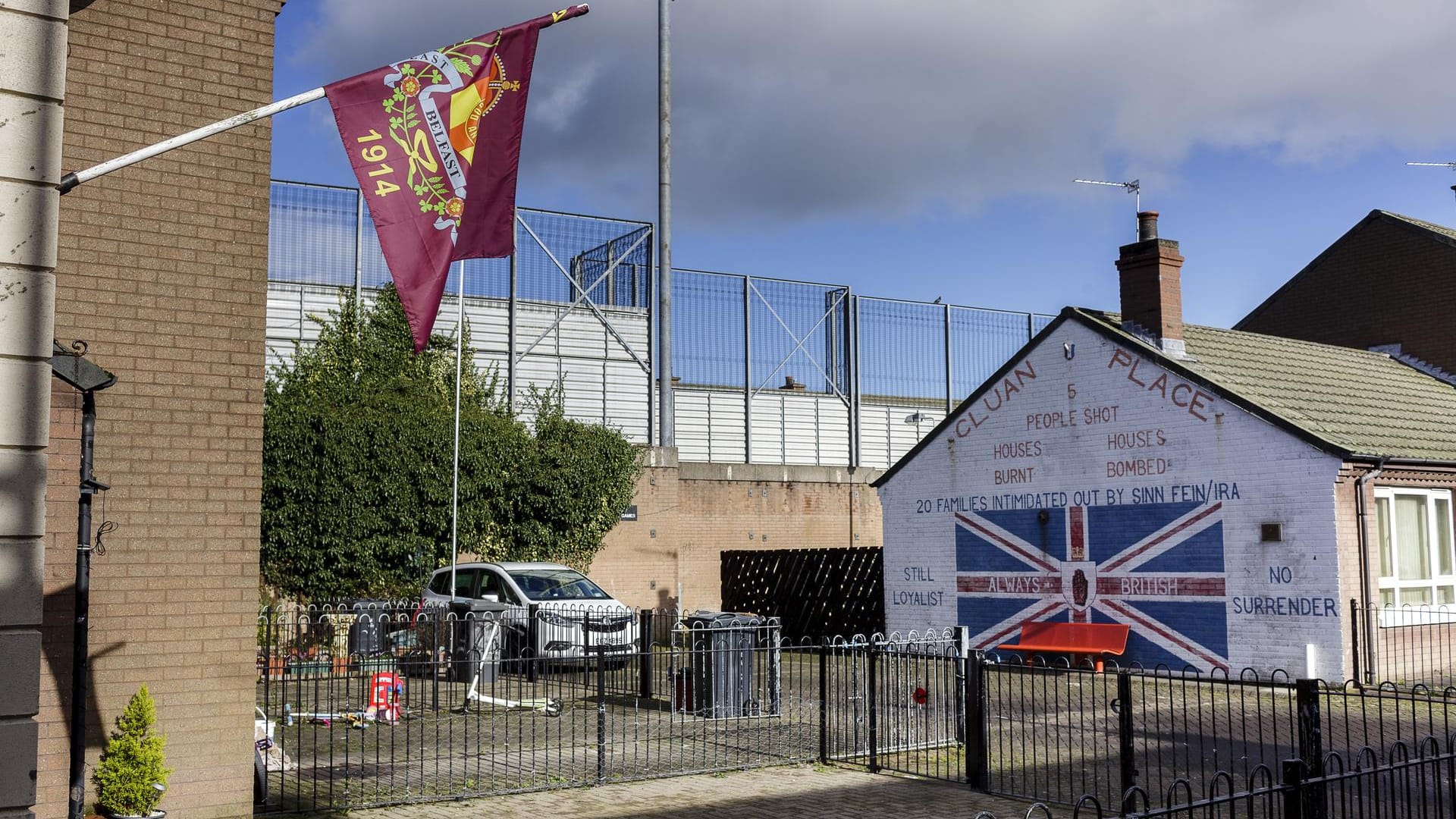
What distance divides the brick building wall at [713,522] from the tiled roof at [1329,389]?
35.2 feet

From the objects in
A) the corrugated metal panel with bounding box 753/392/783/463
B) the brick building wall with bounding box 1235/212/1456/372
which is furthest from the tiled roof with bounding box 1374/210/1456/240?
the corrugated metal panel with bounding box 753/392/783/463

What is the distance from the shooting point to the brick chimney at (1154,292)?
20250mm

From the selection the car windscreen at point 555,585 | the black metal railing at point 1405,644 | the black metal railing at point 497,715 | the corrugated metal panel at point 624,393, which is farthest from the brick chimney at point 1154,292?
the corrugated metal panel at point 624,393

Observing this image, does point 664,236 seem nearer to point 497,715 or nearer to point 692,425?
point 692,425

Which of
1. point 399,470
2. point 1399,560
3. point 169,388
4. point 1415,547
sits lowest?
point 1399,560

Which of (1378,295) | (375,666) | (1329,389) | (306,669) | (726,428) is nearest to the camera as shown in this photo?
(306,669)

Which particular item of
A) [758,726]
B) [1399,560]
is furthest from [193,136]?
[1399,560]

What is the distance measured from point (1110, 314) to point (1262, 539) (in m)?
4.98

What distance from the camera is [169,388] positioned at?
8.53 m

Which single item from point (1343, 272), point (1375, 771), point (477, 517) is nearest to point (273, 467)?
point (477, 517)

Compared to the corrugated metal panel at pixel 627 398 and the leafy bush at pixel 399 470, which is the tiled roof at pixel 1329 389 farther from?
the corrugated metal panel at pixel 627 398

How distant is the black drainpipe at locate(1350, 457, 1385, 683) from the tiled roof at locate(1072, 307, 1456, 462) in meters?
0.53

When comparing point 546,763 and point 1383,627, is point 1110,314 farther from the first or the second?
point 546,763

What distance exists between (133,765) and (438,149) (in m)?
4.21
